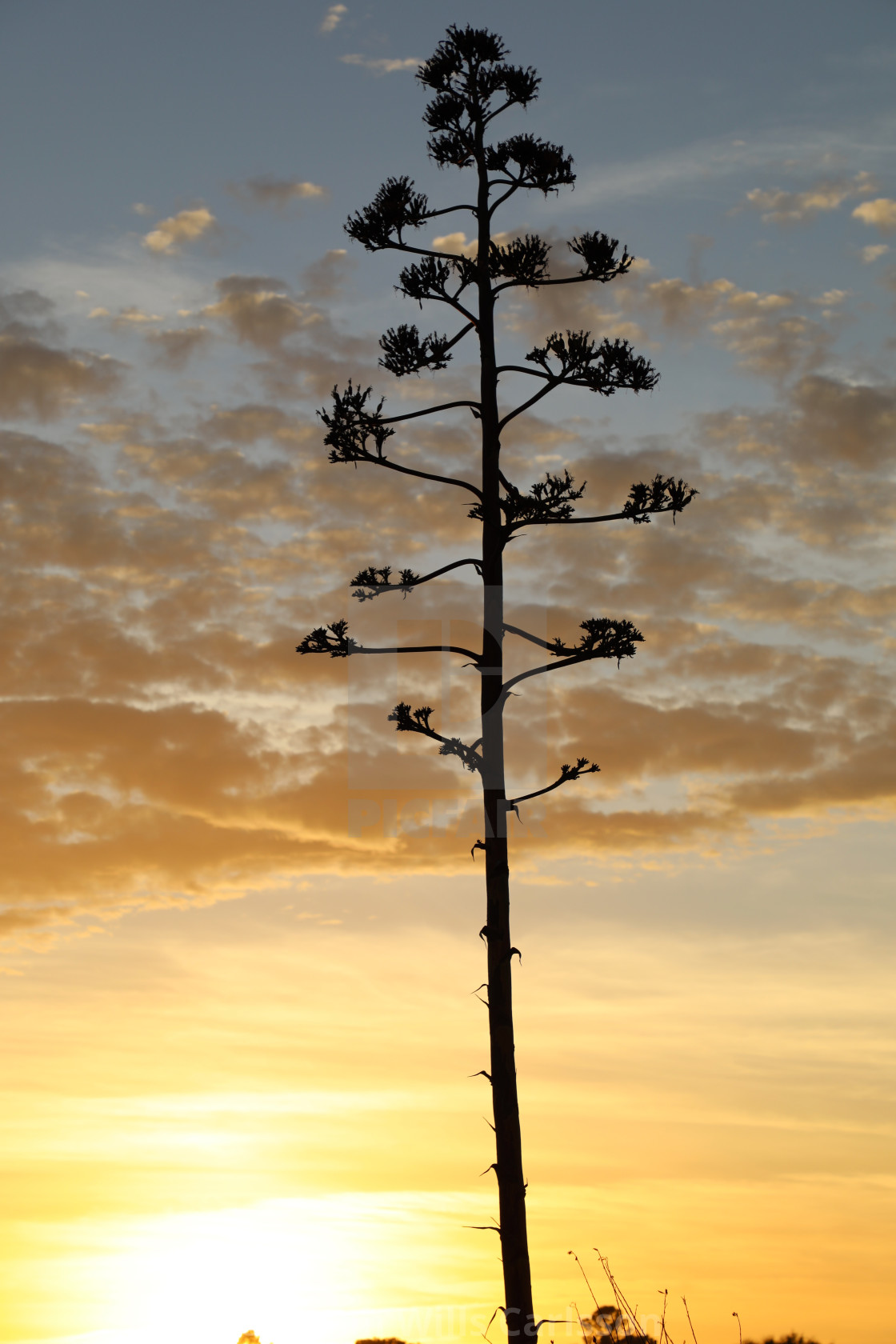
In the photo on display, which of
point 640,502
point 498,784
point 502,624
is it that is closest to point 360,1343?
point 498,784

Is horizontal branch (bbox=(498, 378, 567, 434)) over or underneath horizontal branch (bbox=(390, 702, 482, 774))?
over

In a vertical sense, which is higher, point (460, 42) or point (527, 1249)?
point (460, 42)

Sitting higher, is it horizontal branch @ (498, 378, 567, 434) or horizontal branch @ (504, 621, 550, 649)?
horizontal branch @ (498, 378, 567, 434)

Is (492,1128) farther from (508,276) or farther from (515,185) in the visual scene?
(515,185)

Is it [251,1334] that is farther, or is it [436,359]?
[251,1334]

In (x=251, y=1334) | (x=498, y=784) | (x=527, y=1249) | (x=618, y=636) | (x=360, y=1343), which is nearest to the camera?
(x=527, y=1249)

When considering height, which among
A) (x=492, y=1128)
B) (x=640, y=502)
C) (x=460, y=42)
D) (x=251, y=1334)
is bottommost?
(x=251, y=1334)

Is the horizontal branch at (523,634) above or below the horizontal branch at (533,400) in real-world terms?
below

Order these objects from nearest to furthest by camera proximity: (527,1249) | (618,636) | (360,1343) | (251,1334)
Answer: (527,1249) < (618,636) < (360,1343) < (251,1334)

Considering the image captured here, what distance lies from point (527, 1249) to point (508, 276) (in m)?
11.6

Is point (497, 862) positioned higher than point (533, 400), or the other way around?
point (533, 400)

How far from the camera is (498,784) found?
1361 cm

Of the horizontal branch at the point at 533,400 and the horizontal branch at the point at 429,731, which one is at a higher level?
the horizontal branch at the point at 533,400

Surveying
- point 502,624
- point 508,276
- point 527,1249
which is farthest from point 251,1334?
point 508,276
